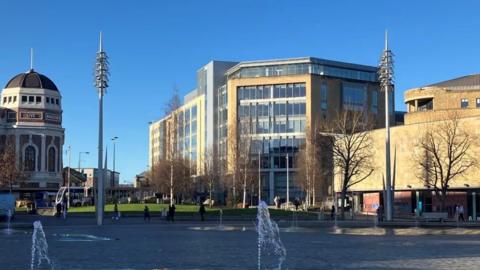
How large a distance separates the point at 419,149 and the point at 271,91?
4557 cm

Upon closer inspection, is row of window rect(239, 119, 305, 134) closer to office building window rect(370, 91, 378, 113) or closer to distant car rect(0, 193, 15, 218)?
office building window rect(370, 91, 378, 113)

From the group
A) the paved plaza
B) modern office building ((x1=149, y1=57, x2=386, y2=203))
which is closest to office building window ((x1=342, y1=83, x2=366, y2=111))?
modern office building ((x1=149, y1=57, x2=386, y2=203))

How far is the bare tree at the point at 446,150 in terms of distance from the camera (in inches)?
2503

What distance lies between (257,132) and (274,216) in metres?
53.6

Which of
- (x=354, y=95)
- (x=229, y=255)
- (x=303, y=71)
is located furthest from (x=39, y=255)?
(x=354, y=95)

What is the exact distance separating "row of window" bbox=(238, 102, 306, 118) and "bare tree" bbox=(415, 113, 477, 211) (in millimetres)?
44375

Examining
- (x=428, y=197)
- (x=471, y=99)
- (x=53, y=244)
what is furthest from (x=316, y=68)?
(x=53, y=244)

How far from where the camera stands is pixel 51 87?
12950 centimetres

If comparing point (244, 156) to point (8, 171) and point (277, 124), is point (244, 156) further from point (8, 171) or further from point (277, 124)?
point (8, 171)

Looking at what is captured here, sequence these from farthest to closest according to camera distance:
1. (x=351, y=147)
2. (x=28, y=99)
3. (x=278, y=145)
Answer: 1. (x=28, y=99)
2. (x=278, y=145)
3. (x=351, y=147)

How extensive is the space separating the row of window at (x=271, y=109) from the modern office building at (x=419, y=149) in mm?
25893

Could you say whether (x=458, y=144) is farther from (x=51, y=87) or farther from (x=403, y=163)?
(x=51, y=87)

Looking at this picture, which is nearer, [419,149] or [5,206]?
[5,206]

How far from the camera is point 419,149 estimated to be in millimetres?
70250
